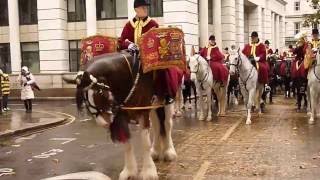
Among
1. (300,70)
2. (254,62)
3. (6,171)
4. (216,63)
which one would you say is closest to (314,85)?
(300,70)

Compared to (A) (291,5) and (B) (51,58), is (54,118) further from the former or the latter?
(A) (291,5)

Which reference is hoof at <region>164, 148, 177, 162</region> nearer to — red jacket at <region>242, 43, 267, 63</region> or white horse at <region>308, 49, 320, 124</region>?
white horse at <region>308, 49, 320, 124</region>

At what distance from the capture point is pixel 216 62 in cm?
1805

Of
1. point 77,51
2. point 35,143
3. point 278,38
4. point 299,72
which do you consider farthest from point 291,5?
point 35,143

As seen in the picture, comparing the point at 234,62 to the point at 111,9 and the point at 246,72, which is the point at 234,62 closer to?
the point at 246,72

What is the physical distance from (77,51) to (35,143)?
68.6 ft

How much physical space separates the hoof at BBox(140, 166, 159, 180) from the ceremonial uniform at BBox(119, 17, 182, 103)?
1.35 m

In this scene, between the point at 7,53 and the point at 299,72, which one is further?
the point at 7,53

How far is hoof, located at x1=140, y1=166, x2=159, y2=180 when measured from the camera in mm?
8305

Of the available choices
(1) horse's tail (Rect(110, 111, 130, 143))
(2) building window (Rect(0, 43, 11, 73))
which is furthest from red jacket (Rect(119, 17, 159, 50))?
(2) building window (Rect(0, 43, 11, 73))

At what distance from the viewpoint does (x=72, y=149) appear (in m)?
12.0

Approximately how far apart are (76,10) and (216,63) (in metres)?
18.0

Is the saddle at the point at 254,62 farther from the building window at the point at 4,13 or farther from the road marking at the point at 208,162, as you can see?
the building window at the point at 4,13

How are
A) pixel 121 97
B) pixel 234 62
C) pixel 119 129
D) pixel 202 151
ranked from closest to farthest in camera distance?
pixel 119 129 < pixel 121 97 < pixel 202 151 < pixel 234 62
